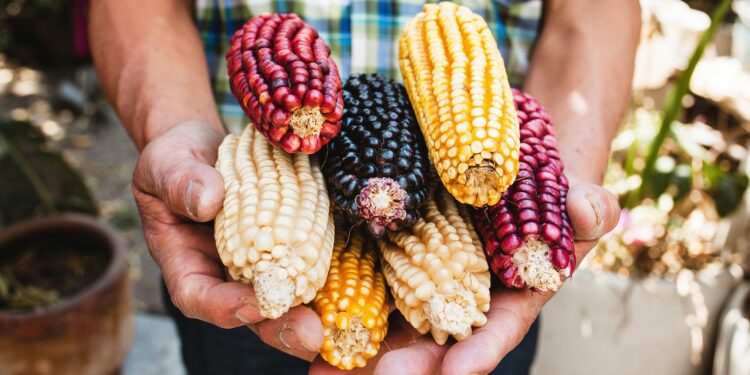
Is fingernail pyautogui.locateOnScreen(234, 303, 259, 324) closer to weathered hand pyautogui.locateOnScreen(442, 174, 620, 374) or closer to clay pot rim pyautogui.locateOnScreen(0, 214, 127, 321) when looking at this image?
weathered hand pyautogui.locateOnScreen(442, 174, 620, 374)

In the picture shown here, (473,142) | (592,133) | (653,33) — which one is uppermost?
(473,142)

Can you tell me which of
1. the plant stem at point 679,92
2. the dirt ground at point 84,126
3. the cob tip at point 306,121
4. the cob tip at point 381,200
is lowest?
the dirt ground at point 84,126

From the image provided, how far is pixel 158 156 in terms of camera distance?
140 cm

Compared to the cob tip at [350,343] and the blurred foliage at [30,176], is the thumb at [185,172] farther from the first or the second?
the blurred foliage at [30,176]

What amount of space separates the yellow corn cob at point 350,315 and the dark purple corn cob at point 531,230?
267 millimetres

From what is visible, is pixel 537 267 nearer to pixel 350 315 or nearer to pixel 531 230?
pixel 531 230

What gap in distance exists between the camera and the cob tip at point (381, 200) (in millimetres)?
1135

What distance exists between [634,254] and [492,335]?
2.13 metres

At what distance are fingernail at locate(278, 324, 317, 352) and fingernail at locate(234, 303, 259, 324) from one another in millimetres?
58

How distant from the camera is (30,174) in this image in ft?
8.96

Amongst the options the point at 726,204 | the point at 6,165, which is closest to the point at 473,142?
the point at 726,204

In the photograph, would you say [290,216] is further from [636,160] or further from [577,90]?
[636,160]

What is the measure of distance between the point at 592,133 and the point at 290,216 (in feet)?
3.37

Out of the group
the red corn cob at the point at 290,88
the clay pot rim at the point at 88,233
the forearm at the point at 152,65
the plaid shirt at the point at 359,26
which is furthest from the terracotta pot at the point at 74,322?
the red corn cob at the point at 290,88
